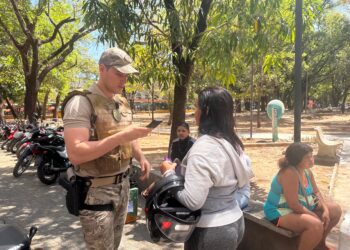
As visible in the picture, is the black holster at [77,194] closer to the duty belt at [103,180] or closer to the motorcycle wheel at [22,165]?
the duty belt at [103,180]

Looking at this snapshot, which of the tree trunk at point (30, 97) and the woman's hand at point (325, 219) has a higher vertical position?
the tree trunk at point (30, 97)

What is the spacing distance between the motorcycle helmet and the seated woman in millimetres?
1752

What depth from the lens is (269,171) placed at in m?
8.12

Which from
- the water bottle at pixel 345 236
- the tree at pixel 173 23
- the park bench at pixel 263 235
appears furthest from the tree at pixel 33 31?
the water bottle at pixel 345 236

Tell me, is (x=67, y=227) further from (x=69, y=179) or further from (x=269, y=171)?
(x=269, y=171)

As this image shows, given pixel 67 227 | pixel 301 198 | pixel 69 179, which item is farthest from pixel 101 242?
pixel 67 227

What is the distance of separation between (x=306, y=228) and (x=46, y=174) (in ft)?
18.8

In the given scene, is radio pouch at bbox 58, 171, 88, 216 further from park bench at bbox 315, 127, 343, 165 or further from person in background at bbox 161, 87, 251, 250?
park bench at bbox 315, 127, 343, 165

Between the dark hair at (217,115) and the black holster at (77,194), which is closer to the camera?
the dark hair at (217,115)

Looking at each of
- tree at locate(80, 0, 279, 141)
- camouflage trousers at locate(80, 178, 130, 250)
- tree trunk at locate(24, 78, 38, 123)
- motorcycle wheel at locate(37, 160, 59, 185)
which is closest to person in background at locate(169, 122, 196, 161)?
tree at locate(80, 0, 279, 141)

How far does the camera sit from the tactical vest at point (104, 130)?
7.16ft

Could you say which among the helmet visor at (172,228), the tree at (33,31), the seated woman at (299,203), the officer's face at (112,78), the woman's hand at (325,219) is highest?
the tree at (33,31)

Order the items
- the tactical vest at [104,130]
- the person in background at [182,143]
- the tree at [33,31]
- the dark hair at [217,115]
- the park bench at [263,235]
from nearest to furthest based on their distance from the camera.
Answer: the dark hair at [217,115] < the tactical vest at [104,130] < the park bench at [263,235] < the person in background at [182,143] < the tree at [33,31]

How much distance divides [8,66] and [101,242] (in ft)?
65.3
